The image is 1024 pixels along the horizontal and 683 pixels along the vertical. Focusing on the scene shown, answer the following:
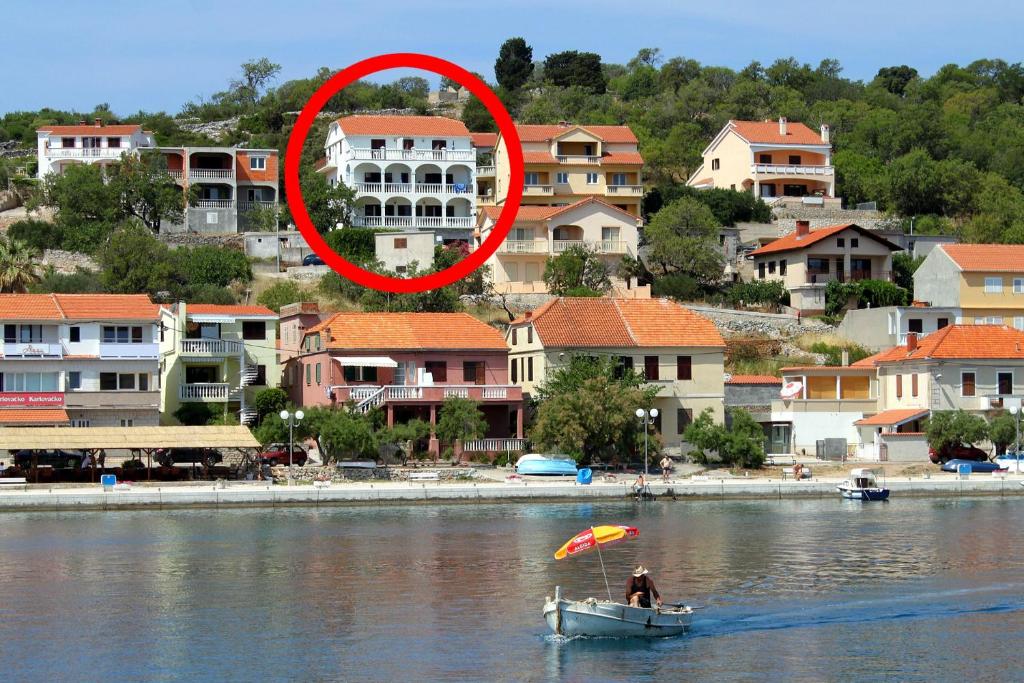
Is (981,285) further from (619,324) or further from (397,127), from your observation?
(397,127)

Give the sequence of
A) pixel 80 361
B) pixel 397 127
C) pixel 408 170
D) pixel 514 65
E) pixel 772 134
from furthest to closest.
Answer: pixel 514 65, pixel 772 134, pixel 397 127, pixel 408 170, pixel 80 361

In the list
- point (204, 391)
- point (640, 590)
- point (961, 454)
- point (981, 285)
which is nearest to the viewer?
point (640, 590)

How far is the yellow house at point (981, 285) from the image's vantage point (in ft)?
267

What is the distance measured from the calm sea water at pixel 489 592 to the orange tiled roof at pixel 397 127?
154ft

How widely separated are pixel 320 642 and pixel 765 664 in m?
9.38

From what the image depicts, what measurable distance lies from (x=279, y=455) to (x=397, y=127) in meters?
41.3

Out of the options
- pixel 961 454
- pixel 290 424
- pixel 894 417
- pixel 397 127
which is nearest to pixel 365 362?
pixel 290 424

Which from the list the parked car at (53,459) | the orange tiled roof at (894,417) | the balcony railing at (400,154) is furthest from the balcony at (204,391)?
the balcony railing at (400,154)

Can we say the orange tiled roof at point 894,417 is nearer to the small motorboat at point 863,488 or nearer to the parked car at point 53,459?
the small motorboat at point 863,488

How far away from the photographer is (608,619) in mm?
35406

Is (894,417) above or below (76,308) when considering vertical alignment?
below

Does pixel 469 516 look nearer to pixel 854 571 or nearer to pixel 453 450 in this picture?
pixel 453 450

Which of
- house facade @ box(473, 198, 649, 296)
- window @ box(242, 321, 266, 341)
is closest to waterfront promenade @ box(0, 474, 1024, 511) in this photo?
window @ box(242, 321, 266, 341)

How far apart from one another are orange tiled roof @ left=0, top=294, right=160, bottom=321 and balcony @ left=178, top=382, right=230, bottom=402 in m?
3.55
